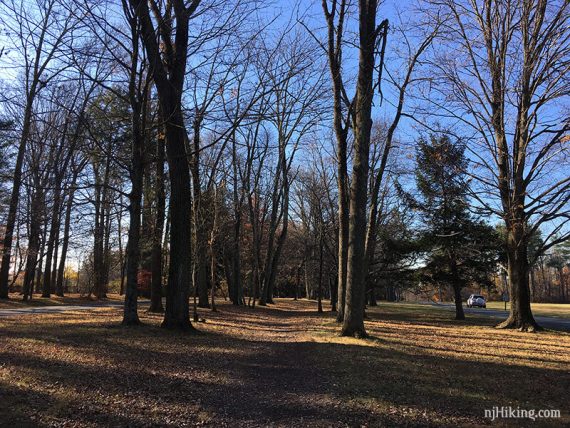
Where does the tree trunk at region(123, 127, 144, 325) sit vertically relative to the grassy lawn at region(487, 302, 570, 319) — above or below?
above

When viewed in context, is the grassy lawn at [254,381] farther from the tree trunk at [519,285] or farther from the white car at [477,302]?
the white car at [477,302]

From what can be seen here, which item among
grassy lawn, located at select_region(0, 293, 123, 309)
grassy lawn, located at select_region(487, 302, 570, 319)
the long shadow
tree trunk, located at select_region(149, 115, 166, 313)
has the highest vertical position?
tree trunk, located at select_region(149, 115, 166, 313)

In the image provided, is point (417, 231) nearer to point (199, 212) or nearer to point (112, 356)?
point (199, 212)

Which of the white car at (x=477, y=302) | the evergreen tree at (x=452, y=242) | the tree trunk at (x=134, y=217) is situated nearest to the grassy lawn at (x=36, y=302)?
the tree trunk at (x=134, y=217)

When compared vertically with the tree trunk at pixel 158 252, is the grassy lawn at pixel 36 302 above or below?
below

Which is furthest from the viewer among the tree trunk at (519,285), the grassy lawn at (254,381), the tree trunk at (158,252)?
the tree trunk at (158,252)

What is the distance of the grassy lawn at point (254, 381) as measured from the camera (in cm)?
508

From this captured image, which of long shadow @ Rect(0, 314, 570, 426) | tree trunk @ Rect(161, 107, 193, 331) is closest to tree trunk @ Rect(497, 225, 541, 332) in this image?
long shadow @ Rect(0, 314, 570, 426)

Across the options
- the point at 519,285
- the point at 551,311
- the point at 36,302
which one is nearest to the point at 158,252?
the point at 36,302

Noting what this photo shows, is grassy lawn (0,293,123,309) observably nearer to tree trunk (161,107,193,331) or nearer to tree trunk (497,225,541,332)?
tree trunk (161,107,193,331)

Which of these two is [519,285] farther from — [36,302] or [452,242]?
[36,302]

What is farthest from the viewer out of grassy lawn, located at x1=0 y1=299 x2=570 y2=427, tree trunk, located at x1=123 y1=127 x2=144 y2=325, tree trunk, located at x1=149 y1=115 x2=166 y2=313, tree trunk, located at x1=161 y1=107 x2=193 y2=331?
tree trunk, located at x1=149 y1=115 x2=166 y2=313

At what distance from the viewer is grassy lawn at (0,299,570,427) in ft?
16.7

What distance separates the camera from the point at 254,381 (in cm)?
694
